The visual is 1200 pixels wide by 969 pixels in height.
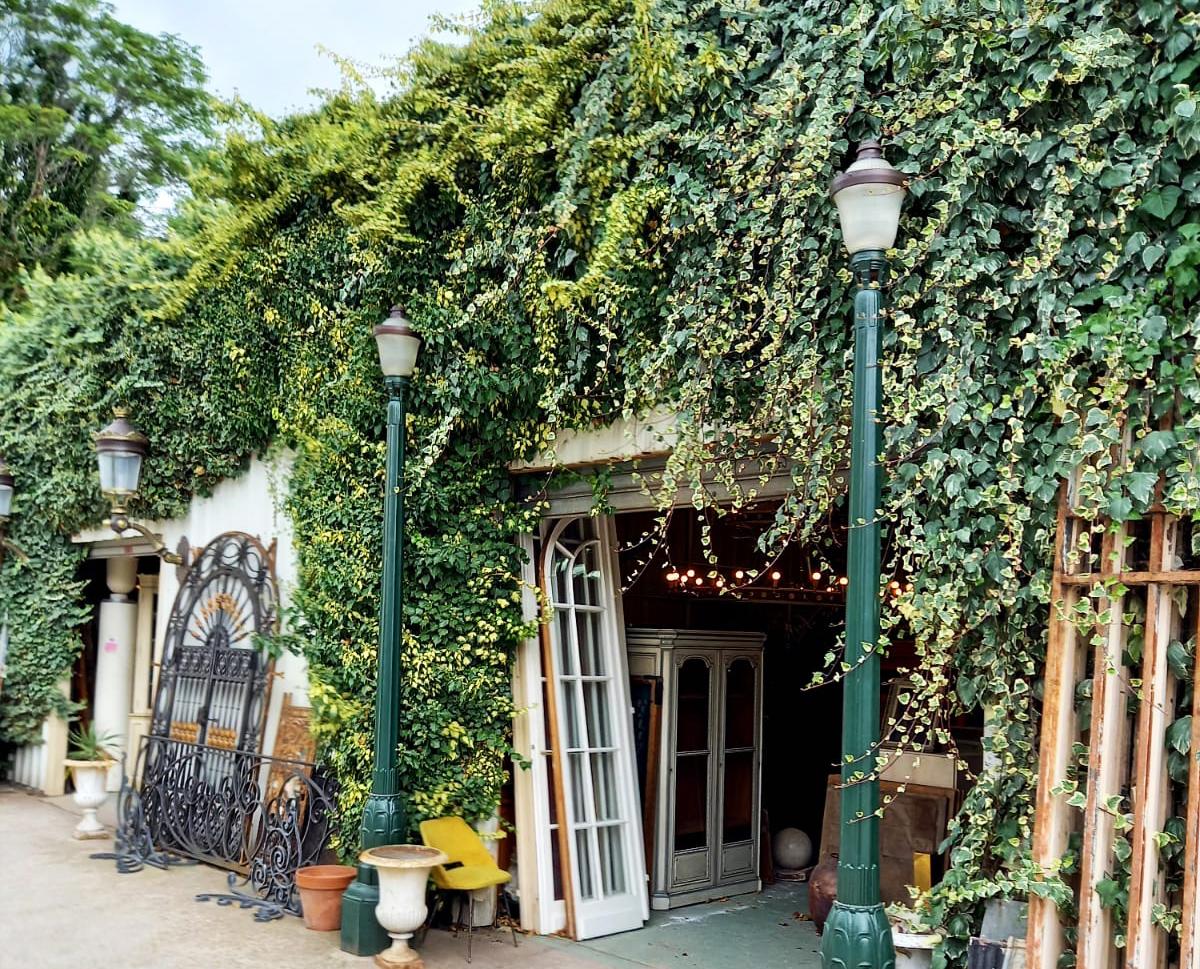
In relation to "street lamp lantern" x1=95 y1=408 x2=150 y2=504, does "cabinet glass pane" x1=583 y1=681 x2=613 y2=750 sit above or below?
below

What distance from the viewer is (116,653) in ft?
36.1

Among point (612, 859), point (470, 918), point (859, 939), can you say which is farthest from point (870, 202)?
point (612, 859)

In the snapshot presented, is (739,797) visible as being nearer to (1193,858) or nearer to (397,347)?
(397,347)

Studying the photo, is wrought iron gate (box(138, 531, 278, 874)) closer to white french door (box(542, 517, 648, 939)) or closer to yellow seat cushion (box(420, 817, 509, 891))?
yellow seat cushion (box(420, 817, 509, 891))

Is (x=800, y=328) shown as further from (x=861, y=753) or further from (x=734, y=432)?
(x=861, y=753)

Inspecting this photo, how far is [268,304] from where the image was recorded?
7629 millimetres

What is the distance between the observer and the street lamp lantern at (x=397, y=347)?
5938mm

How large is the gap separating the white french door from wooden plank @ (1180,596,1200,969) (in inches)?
141

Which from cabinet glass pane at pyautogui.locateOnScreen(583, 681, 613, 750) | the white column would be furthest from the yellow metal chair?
the white column

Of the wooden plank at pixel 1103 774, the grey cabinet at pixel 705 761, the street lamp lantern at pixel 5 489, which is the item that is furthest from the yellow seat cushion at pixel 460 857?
the street lamp lantern at pixel 5 489

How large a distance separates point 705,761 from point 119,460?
16.0 ft

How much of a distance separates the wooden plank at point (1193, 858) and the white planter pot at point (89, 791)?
7.93m

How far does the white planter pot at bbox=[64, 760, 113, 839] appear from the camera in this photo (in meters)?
8.69

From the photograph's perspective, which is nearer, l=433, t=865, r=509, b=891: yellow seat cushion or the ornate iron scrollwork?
l=433, t=865, r=509, b=891: yellow seat cushion
